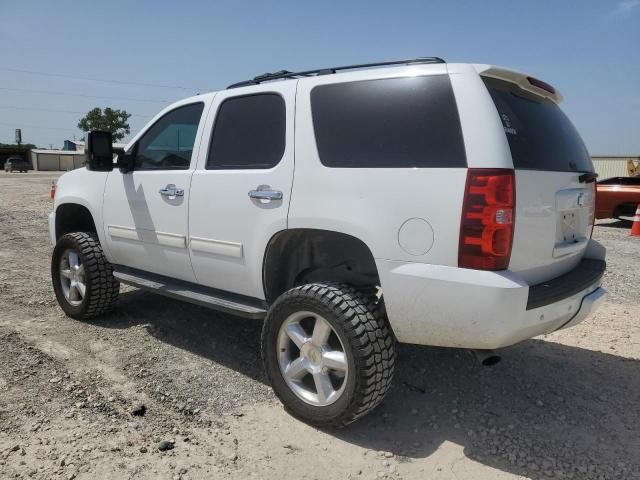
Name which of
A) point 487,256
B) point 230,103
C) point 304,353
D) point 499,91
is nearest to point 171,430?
point 304,353

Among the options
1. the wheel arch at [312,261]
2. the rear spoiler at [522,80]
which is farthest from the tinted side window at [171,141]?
the rear spoiler at [522,80]

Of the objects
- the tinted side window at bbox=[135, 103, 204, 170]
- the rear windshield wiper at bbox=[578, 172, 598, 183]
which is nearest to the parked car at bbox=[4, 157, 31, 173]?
the tinted side window at bbox=[135, 103, 204, 170]

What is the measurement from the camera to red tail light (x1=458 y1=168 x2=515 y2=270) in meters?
2.40

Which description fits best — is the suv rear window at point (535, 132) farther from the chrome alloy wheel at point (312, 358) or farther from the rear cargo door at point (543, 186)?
the chrome alloy wheel at point (312, 358)

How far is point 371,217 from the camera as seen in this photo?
2.69 metres

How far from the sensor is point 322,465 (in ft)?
8.57

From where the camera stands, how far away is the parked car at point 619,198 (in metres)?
12.3

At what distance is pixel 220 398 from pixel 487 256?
6.33ft

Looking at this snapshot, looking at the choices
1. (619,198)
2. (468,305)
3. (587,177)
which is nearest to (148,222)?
(468,305)

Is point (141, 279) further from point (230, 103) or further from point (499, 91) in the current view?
point (499, 91)

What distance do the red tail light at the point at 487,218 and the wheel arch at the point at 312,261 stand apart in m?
0.75

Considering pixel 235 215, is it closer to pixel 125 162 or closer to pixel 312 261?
pixel 312 261

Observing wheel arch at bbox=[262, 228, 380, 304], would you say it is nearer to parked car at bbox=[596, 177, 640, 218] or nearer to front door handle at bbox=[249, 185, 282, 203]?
front door handle at bbox=[249, 185, 282, 203]

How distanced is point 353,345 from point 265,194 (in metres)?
1.08
